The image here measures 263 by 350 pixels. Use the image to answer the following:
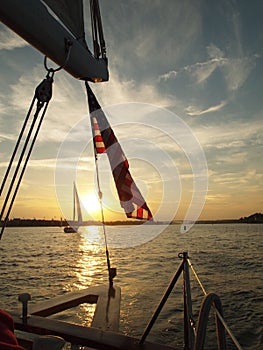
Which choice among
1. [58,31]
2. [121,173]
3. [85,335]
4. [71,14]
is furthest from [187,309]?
[71,14]

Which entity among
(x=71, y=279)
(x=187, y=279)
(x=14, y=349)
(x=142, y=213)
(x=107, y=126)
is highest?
(x=107, y=126)

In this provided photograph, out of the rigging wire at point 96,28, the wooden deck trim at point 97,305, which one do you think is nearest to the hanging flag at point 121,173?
the rigging wire at point 96,28

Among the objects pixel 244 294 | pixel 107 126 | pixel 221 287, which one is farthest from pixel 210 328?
pixel 107 126

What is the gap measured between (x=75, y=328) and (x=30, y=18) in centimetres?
619

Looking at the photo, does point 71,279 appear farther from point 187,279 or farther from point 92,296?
point 187,279

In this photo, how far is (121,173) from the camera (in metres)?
5.83

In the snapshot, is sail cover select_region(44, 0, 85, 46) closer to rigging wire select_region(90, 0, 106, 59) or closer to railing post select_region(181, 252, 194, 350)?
rigging wire select_region(90, 0, 106, 59)

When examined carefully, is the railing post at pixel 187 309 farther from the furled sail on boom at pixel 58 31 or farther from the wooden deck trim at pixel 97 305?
the furled sail on boom at pixel 58 31

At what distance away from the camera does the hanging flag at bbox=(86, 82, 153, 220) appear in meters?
5.75

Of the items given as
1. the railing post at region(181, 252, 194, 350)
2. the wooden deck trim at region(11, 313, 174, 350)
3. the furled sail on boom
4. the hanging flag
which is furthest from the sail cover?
the wooden deck trim at region(11, 313, 174, 350)

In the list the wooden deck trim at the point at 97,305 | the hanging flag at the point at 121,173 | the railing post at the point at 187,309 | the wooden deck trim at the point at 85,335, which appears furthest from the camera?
the wooden deck trim at the point at 97,305

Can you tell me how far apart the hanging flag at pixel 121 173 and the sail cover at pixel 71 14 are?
1.14 m

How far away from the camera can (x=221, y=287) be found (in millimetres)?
21922

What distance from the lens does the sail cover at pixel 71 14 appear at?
4441 millimetres
